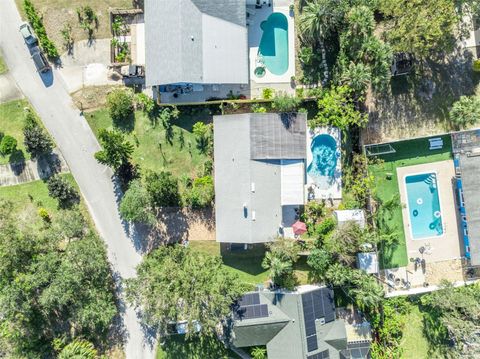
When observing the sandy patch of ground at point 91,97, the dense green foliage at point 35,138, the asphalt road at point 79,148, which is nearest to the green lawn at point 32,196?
the asphalt road at point 79,148

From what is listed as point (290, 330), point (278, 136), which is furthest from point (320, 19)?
point (290, 330)

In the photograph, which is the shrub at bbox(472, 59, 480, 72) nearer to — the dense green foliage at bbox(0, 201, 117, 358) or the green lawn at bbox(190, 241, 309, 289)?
the green lawn at bbox(190, 241, 309, 289)

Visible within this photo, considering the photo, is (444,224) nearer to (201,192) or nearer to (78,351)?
(201,192)

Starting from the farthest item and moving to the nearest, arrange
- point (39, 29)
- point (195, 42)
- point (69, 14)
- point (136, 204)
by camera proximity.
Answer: point (69, 14), point (39, 29), point (195, 42), point (136, 204)

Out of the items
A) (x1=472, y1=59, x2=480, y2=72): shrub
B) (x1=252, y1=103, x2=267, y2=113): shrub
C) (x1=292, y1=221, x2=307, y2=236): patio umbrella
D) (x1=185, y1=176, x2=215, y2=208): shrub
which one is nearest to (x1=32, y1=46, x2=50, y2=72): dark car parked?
(x1=185, y1=176, x2=215, y2=208): shrub

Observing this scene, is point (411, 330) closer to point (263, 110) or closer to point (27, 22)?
point (263, 110)
